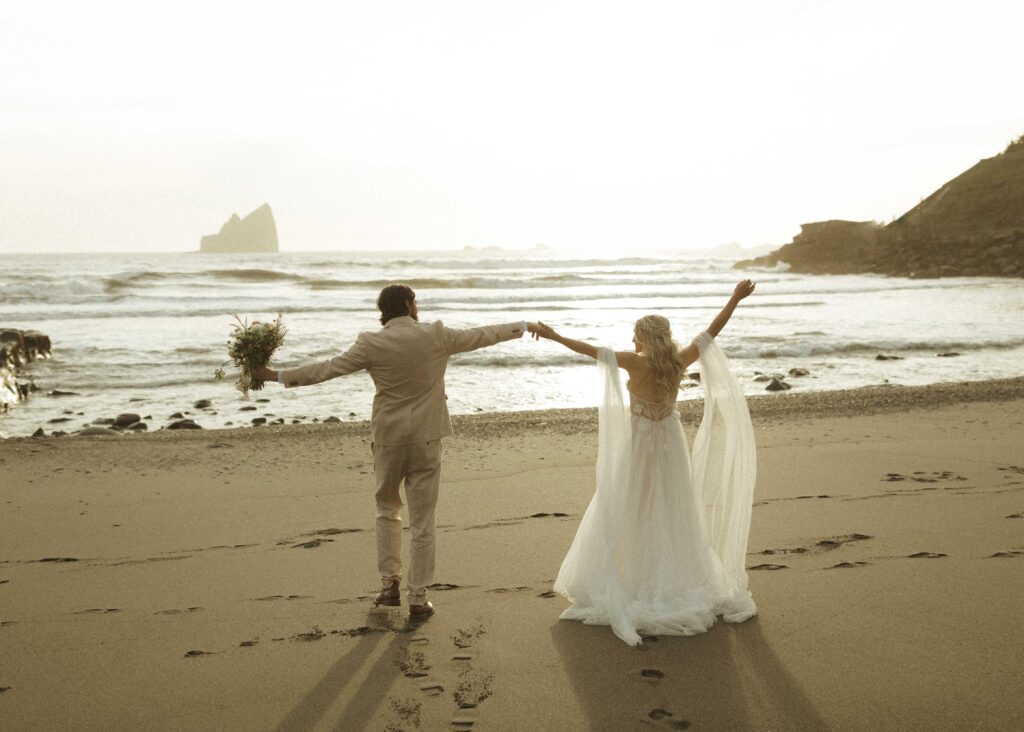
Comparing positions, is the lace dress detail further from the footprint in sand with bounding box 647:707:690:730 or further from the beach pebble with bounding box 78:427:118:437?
the beach pebble with bounding box 78:427:118:437

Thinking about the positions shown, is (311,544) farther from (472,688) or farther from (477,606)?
(472,688)

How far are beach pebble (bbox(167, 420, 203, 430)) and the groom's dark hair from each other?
7.00m

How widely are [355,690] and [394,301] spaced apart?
2066mm

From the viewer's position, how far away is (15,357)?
1594 centimetres

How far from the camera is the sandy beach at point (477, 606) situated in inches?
149

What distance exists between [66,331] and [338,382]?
38.6ft

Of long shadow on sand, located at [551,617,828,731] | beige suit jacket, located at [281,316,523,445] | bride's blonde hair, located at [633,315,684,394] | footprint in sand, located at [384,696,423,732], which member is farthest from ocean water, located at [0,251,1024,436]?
footprint in sand, located at [384,696,423,732]

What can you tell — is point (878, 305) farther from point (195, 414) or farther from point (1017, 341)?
point (195, 414)

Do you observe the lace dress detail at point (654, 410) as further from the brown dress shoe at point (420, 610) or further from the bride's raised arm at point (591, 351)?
the brown dress shoe at point (420, 610)

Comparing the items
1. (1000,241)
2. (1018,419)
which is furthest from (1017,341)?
(1000,241)

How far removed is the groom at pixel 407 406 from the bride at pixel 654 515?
2.50 ft

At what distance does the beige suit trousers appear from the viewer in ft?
15.8

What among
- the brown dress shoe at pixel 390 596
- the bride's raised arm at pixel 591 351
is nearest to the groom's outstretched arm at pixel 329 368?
the bride's raised arm at pixel 591 351

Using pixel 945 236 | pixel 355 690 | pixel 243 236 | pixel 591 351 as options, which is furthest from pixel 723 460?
pixel 243 236
